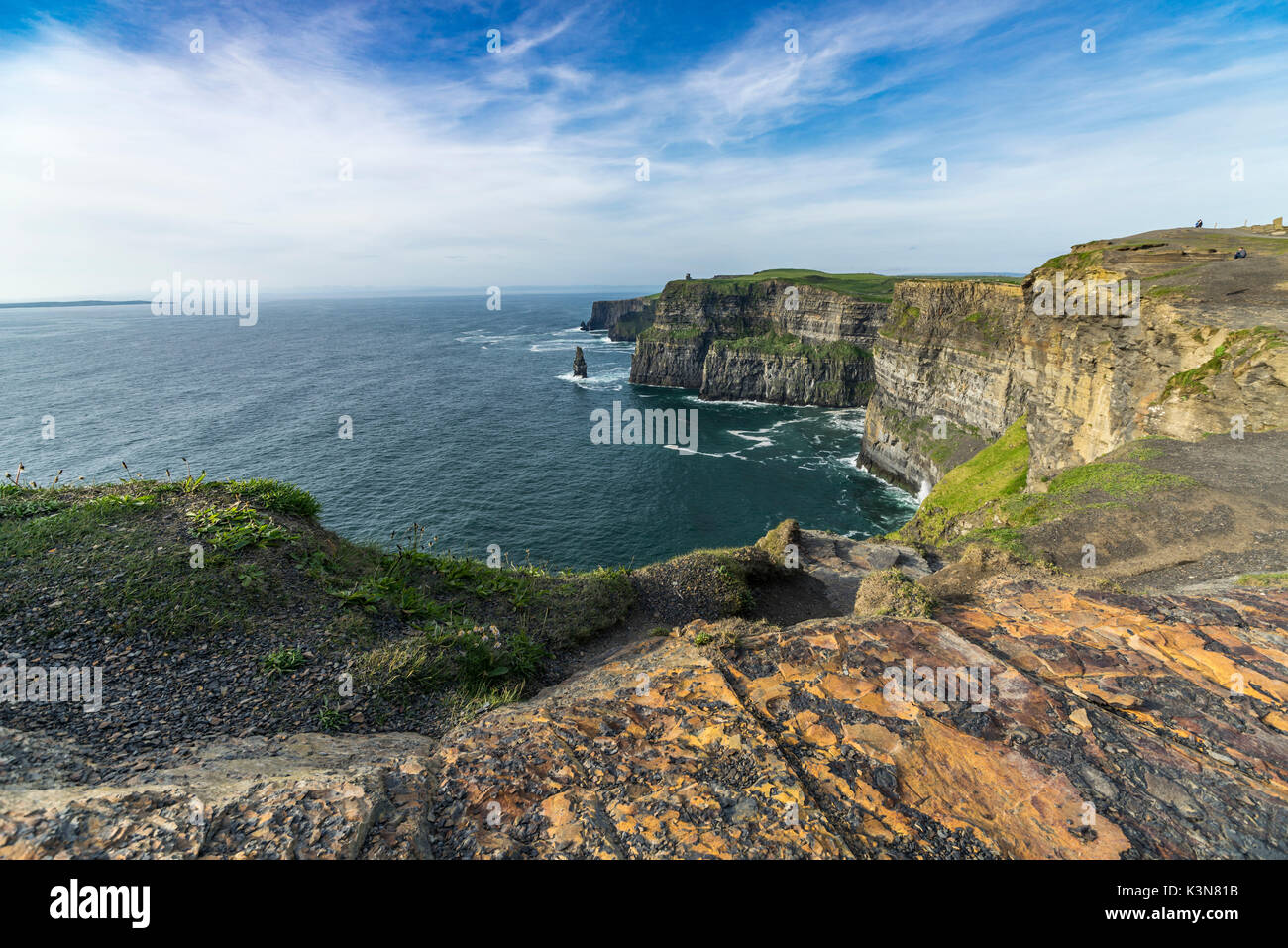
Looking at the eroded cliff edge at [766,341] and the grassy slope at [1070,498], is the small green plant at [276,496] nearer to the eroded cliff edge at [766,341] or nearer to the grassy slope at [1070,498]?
the grassy slope at [1070,498]

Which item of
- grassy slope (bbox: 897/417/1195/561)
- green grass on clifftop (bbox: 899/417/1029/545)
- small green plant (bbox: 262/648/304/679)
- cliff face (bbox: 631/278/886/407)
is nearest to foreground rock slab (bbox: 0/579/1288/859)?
small green plant (bbox: 262/648/304/679)

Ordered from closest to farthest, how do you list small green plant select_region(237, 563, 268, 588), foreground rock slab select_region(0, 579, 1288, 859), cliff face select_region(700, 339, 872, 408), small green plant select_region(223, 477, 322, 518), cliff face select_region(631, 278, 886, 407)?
foreground rock slab select_region(0, 579, 1288, 859) → small green plant select_region(237, 563, 268, 588) → small green plant select_region(223, 477, 322, 518) → cliff face select_region(700, 339, 872, 408) → cliff face select_region(631, 278, 886, 407)

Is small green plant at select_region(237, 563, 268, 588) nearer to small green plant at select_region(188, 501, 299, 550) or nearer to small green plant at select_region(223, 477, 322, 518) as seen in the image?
small green plant at select_region(188, 501, 299, 550)

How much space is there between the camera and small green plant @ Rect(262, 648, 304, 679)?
10.4 metres

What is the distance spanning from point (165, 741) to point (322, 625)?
12.8ft

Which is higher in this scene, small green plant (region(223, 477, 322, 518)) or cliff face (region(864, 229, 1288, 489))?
cliff face (region(864, 229, 1288, 489))

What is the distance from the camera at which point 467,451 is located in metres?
62.7

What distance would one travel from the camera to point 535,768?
758 centimetres

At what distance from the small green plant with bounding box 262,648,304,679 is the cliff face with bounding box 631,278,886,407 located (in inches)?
3657

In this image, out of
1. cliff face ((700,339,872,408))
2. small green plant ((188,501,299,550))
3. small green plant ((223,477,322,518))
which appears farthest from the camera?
cliff face ((700,339,872,408))

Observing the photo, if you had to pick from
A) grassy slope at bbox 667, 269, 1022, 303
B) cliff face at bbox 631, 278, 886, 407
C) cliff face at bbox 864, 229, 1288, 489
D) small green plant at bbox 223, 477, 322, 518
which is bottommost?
small green plant at bbox 223, 477, 322, 518

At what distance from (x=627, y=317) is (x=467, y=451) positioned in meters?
125

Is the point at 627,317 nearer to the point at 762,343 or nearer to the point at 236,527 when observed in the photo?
the point at 762,343

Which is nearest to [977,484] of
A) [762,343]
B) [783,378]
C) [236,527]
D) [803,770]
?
[803,770]
